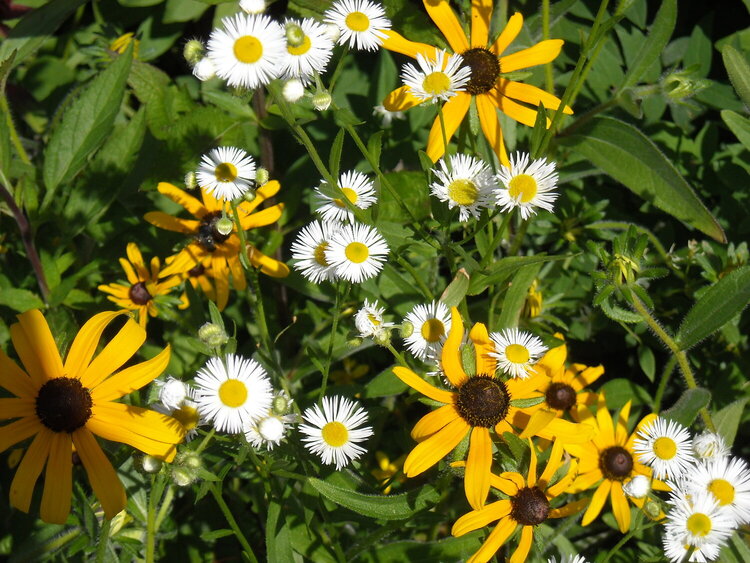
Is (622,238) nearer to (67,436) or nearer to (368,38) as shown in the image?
(368,38)

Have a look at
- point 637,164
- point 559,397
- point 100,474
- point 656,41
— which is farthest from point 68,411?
point 656,41

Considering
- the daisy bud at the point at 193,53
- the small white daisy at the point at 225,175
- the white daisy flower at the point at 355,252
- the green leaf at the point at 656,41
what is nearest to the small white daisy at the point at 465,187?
the white daisy flower at the point at 355,252

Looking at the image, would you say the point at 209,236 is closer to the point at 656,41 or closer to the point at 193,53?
the point at 193,53

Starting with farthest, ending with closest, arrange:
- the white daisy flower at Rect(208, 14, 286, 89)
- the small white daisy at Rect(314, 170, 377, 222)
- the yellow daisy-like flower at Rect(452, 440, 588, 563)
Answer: the small white daisy at Rect(314, 170, 377, 222)
the yellow daisy-like flower at Rect(452, 440, 588, 563)
the white daisy flower at Rect(208, 14, 286, 89)

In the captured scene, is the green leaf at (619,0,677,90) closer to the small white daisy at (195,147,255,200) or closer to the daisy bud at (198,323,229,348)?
the small white daisy at (195,147,255,200)

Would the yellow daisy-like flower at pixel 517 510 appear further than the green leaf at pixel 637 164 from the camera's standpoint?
No

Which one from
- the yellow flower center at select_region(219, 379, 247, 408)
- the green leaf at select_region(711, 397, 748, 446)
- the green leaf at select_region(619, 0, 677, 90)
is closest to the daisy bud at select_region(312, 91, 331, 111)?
the yellow flower center at select_region(219, 379, 247, 408)

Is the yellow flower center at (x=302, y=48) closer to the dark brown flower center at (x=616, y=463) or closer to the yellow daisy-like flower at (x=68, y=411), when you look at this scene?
the yellow daisy-like flower at (x=68, y=411)
